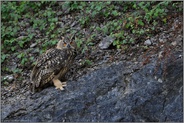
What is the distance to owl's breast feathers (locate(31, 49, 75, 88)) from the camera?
21.7 feet

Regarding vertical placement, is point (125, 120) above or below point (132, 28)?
below

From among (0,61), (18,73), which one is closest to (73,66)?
(18,73)

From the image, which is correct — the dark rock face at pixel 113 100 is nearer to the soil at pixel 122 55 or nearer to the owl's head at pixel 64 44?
the soil at pixel 122 55

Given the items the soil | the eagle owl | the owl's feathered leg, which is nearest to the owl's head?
the eagle owl

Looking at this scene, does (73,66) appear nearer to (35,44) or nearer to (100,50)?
(100,50)

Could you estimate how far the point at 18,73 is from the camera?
25.6 ft

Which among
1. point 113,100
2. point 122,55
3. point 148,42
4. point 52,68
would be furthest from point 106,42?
point 113,100

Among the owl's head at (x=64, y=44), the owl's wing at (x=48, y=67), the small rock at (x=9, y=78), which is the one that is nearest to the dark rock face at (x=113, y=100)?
the owl's wing at (x=48, y=67)

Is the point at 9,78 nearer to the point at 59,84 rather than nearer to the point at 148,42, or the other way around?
the point at 59,84

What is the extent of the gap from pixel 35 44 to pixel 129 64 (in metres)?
2.50

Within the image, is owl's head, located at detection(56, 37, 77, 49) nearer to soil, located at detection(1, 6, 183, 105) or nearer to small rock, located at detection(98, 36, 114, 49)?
soil, located at detection(1, 6, 183, 105)

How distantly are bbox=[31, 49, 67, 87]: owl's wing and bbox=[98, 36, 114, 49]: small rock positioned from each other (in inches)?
47.6

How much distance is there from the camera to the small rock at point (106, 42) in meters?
7.72

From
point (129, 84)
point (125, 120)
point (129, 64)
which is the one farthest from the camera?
point (129, 64)
